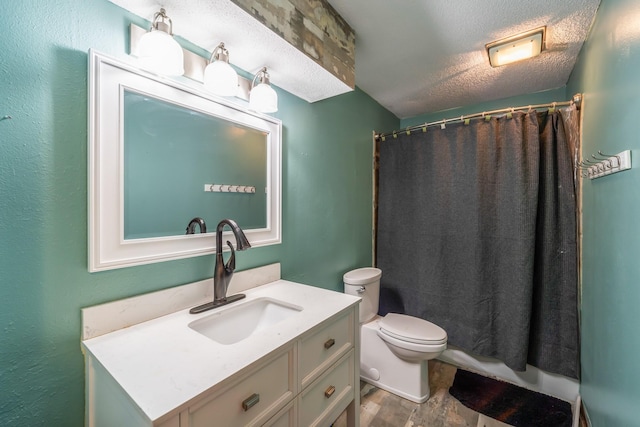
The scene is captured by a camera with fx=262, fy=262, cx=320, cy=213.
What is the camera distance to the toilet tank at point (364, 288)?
73.8 inches

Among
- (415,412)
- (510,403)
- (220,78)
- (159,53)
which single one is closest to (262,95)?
(220,78)

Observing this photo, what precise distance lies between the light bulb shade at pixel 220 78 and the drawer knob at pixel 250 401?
3.76 feet

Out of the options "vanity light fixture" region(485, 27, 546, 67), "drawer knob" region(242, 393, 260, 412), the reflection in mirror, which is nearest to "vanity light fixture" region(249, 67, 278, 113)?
the reflection in mirror

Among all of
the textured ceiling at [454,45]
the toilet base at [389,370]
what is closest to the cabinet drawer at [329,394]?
the toilet base at [389,370]

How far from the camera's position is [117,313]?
908 millimetres

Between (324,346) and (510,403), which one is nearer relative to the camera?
(324,346)

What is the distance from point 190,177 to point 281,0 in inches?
32.0

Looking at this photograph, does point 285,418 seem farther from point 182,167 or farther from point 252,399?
point 182,167

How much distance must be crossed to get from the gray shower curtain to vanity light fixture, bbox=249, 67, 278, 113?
1.37 m

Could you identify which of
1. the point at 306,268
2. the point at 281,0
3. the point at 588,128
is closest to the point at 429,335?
the point at 306,268

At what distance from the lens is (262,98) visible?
128 centimetres

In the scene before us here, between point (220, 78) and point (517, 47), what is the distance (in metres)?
1.69

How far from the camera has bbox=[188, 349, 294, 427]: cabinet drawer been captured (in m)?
0.65

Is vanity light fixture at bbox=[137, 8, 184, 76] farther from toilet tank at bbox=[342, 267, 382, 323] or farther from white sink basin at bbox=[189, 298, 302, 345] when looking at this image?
toilet tank at bbox=[342, 267, 382, 323]
